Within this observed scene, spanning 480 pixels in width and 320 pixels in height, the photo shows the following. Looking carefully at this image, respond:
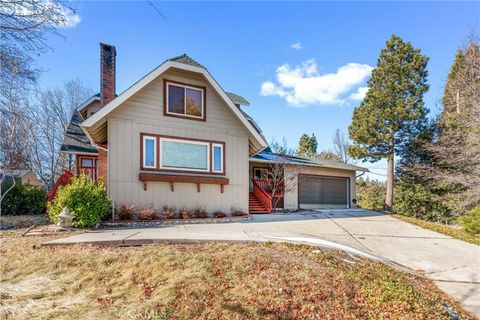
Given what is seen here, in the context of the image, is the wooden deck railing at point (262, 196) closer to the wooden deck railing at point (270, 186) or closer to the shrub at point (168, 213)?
the wooden deck railing at point (270, 186)

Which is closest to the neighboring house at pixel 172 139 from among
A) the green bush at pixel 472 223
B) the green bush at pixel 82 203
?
the green bush at pixel 82 203

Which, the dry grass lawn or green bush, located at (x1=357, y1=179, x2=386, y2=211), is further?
green bush, located at (x1=357, y1=179, x2=386, y2=211)

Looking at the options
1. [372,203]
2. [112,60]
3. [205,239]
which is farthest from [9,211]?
[372,203]

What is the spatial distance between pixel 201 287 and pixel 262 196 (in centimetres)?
1125

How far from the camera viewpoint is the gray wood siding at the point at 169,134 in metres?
9.73

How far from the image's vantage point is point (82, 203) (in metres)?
8.11

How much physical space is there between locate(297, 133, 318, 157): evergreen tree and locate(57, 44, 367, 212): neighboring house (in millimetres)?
25018

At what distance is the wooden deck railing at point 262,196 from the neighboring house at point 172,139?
2.78 m

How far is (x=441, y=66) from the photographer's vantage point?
18.9m

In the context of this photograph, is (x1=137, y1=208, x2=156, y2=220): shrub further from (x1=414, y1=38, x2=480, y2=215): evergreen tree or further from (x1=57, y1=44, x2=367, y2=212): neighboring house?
(x1=414, y1=38, x2=480, y2=215): evergreen tree

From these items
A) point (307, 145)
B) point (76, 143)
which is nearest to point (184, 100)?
point (76, 143)

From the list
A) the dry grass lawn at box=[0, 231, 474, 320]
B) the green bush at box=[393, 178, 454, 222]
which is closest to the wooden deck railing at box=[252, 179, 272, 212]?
the dry grass lawn at box=[0, 231, 474, 320]

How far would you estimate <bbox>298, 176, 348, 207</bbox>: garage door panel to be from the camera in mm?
18047

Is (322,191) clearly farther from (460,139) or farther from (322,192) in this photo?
(460,139)
